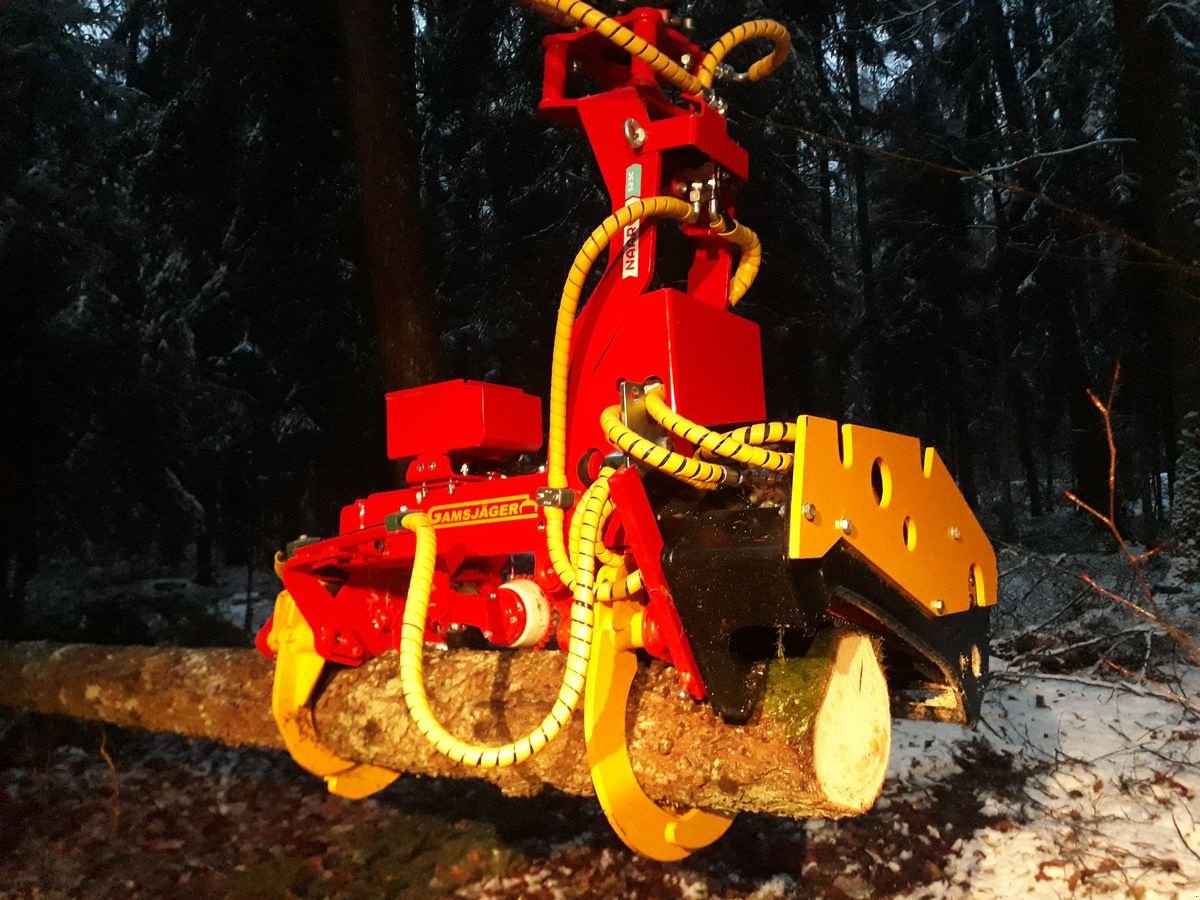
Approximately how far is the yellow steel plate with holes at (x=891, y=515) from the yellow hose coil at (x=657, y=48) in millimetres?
1563

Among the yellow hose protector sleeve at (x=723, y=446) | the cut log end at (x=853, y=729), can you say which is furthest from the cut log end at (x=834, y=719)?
the yellow hose protector sleeve at (x=723, y=446)

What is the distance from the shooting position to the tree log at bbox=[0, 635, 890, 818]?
6.72 ft

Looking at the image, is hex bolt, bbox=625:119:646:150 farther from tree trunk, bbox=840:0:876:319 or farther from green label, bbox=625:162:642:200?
tree trunk, bbox=840:0:876:319

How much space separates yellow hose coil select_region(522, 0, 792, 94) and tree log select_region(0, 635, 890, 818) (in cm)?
200

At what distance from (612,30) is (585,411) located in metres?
1.28

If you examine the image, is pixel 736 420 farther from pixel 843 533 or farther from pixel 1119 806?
pixel 1119 806

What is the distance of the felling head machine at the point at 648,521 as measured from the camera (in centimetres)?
203

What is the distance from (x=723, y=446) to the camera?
7.03 feet

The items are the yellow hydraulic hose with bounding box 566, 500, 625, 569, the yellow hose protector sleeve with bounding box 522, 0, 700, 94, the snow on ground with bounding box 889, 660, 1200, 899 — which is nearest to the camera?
the yellow hydraulic hose with bounding box 566, 500, 625, 569

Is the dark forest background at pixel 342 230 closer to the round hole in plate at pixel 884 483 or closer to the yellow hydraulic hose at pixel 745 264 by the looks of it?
the yellow hydraulic hose at pixel 745 264

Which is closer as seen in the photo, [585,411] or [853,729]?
[853,729]

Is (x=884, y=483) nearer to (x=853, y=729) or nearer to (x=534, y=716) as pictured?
(x=853, y=729)

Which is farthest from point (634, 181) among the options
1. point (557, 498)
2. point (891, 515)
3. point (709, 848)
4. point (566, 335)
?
point (709, 848)

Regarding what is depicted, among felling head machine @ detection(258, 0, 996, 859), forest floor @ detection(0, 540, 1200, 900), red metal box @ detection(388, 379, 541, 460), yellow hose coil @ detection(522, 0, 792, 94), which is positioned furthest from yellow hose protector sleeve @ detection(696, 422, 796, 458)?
forest floor @ detection(0, 540, 1200, 900)
